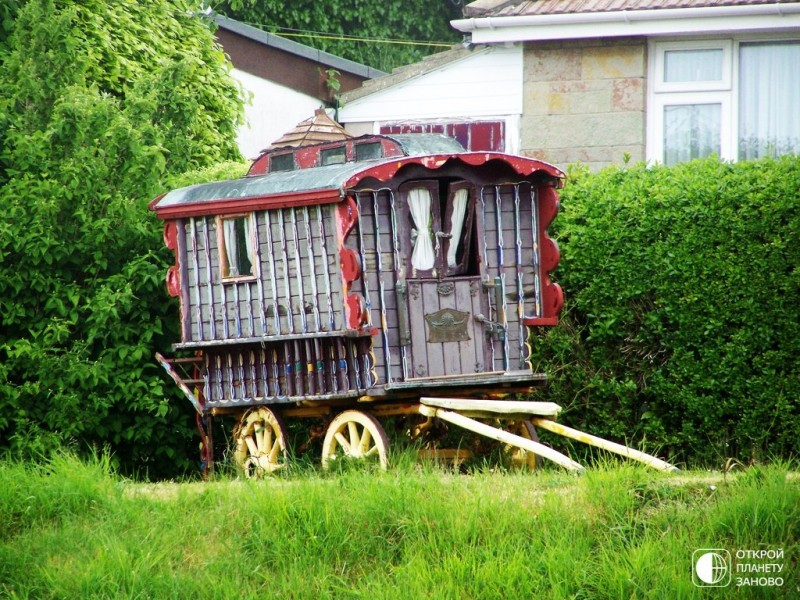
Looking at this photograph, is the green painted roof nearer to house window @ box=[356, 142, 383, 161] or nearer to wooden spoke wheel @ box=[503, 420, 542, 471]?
house window @ box=[356, 142, 383, 161]

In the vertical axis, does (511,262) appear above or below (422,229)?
below

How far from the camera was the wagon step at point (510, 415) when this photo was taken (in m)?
9.00

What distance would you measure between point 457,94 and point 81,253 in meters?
5.75

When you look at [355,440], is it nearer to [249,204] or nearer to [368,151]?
[249,204]

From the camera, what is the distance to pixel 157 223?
38.8 ft

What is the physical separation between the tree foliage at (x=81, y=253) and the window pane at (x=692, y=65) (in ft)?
18.5

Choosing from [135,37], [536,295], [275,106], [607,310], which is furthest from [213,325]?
[275,106]

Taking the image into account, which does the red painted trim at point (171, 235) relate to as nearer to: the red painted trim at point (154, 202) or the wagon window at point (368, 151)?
the red painted trim at point (154, 202)

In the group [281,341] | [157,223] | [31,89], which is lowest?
[281,341]

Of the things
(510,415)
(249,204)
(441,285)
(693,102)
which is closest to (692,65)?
(693,102)

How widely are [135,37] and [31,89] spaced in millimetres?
3135

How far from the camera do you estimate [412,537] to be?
26.0ft

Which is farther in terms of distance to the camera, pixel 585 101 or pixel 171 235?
pixel 585 101

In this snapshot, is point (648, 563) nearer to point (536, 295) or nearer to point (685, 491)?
point (685, 491)
